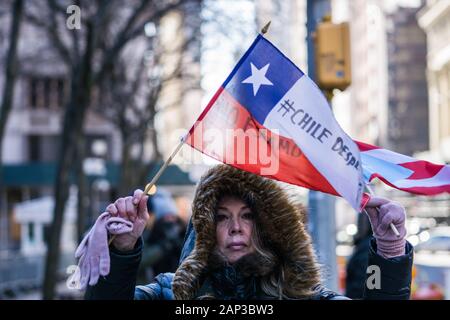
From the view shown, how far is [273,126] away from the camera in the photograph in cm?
410

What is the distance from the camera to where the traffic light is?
9234 millimetres

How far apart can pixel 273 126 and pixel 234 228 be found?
1.40 feet

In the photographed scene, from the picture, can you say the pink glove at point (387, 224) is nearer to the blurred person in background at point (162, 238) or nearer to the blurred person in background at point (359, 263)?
the blurred person in background at point (359, 263)

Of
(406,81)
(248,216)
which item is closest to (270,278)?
(248,216)

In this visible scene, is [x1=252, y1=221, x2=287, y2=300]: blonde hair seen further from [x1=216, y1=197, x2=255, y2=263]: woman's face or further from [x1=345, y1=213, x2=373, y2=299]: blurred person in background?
[x1=345, y1=213, x2=373, y2=299]: blurred person in background

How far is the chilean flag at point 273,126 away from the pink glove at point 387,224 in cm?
18

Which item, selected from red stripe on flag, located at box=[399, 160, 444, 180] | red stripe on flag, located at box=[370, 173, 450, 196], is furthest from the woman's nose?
red stripe on flag, located at box=[399, 160, 444, 180]

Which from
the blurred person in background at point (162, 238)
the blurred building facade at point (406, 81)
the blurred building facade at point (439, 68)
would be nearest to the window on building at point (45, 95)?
the blurred building facade at point (439, 68)

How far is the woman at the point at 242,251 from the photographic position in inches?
146

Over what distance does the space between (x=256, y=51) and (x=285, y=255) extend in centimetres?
78

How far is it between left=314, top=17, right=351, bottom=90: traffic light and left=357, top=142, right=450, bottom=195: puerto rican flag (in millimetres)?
4905

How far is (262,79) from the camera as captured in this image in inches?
162

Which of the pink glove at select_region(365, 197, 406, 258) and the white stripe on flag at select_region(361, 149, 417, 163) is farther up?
the white stripe on flag at select_region(361, 149, 417, 163)
